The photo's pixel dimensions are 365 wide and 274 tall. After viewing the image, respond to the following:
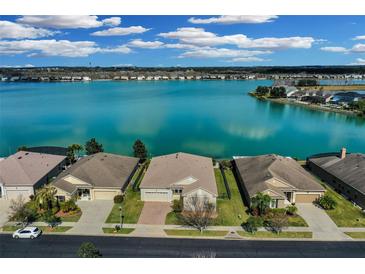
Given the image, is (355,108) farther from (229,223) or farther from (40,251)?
(40,251)

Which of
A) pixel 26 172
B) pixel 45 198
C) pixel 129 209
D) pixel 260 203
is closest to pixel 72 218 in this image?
pixel 45 198

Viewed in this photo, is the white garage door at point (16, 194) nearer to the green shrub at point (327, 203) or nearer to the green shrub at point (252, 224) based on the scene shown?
the green shrub at point (252, 224)

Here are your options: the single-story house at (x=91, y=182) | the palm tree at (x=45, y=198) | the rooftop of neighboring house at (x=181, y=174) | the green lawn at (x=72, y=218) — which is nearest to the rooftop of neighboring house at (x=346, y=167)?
the rooftop of neighboring house at (x=181, y=174)

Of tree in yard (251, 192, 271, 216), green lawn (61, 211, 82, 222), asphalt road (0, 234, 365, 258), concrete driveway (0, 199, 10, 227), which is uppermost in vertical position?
tree in yard (251, 192, 271, 216)

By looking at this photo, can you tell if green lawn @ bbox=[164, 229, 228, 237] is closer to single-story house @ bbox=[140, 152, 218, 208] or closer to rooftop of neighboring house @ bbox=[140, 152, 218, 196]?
single-story house @ bbox=[140, 152, 218, 208]

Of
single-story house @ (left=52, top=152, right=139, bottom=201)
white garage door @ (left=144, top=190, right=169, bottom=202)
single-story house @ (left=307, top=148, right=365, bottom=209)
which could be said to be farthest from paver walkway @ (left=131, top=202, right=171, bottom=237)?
single-story house @ (left=307, top=148, right=365, bottom=209)

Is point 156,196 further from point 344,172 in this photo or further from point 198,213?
point 344,172

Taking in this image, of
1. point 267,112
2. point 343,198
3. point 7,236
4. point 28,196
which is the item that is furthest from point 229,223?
point 267,112
